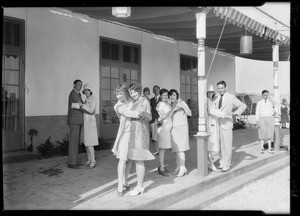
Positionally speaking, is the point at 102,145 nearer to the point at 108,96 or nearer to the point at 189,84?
the point at 108,96

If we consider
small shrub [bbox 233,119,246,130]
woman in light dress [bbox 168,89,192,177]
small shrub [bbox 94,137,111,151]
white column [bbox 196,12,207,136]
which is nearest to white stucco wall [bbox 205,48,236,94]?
small shrub [bbox 233,119,246,130]

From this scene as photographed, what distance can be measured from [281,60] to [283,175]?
7833 mm

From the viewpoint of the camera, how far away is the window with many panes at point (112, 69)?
918 cm

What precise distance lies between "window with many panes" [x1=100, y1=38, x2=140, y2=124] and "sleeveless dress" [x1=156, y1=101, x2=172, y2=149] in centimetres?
391

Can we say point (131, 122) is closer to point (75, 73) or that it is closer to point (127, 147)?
point (127, 147)

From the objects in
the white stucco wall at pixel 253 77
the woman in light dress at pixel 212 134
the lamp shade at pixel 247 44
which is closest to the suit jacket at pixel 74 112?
the woman in light dress at pixel 212 134

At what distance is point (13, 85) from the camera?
7.06 meters

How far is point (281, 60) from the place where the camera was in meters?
13.0

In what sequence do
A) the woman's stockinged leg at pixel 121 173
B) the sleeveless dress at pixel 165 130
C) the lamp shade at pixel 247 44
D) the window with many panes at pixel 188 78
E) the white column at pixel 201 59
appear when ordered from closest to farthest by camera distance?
the woman's stockinged leg at pixel 121 173
the sleeveless dress at pixel 165 130
the white column at pixel 201 59
the lamp shade at pixel 247 44
the window with many panes at pixel 188 78

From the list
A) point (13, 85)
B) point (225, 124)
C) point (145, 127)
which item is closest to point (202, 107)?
point (225, 124)

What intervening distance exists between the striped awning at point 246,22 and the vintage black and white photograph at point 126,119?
0.9 inches

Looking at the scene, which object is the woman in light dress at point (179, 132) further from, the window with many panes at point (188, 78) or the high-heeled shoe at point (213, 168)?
the window with many panes at point (188, 78)

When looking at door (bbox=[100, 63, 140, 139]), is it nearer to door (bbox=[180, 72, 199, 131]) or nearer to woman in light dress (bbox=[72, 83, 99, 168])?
woman in light dress (bbox=[72, 83, 99, 168])
